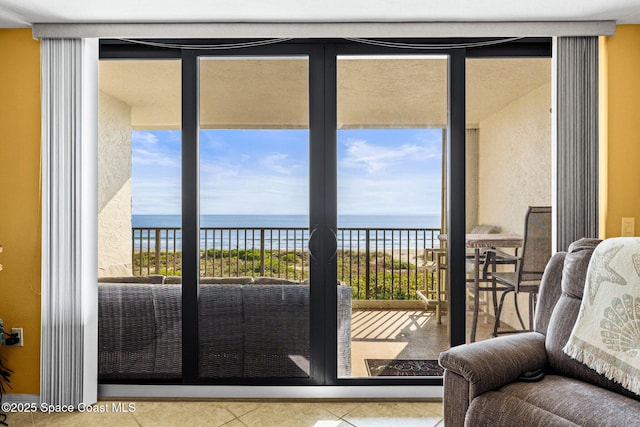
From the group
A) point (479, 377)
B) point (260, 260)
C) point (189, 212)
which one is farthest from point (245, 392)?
point (479, 377)

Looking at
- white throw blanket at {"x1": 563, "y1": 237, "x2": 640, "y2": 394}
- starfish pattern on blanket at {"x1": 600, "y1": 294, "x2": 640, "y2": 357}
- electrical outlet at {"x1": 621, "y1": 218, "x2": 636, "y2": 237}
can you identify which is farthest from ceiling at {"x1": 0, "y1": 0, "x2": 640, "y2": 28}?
starfish pattern on blanket at {"x1": 600, "y1": 294, "x2": 640, "y2": 357}

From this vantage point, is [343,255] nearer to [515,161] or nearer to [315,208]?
[315,208]

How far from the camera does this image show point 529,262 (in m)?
2.78

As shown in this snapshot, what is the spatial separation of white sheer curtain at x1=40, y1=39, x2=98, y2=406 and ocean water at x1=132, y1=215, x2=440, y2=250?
627 millimetres

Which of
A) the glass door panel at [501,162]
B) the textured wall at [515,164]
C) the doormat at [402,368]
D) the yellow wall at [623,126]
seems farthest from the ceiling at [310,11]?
the doormat at [402,368]

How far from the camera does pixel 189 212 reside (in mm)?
2615

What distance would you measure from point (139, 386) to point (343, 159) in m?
1.95

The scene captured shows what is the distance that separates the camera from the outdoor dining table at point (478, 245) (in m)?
2.75

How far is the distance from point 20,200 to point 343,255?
204cm

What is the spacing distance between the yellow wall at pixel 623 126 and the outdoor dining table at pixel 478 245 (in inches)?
21.5

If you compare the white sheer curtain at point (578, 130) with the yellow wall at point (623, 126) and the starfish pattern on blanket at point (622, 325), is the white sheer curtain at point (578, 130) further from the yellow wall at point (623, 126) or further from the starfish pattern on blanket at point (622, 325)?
the starfish pattern on blanket at point (622, 325)

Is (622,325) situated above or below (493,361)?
above

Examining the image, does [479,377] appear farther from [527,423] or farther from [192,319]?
[192,319]

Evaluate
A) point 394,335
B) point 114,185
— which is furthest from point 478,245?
point 114,185
